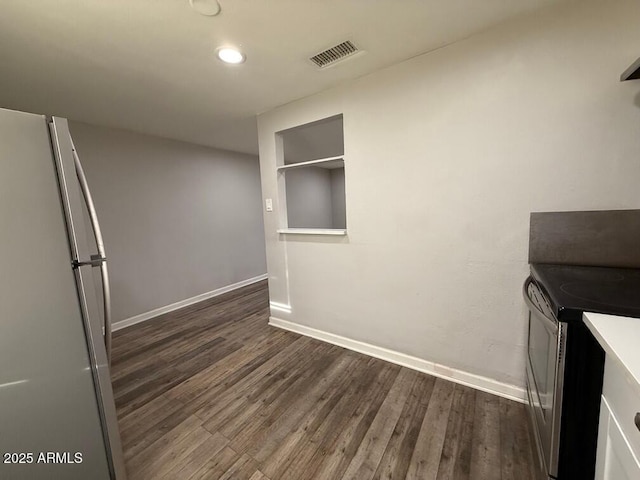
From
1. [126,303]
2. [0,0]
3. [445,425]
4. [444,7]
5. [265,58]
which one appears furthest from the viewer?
[126,303]

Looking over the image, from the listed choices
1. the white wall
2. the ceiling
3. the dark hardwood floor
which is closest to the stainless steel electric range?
the dark hardwood floor

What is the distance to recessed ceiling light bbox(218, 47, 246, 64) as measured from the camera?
1601 mm

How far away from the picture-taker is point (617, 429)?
2.30 feet

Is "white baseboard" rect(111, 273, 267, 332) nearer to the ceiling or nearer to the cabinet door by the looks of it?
the ceiling

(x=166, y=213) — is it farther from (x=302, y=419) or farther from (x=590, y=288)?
(x=590, y=288)

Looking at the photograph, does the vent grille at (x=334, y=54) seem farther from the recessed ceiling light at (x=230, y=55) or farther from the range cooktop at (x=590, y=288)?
the range cooktop at (x=590, y=288)

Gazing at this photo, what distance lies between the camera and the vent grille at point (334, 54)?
163cm

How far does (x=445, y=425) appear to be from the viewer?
1.47m

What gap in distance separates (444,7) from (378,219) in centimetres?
129

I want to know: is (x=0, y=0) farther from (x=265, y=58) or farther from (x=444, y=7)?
(x=444, y=7)

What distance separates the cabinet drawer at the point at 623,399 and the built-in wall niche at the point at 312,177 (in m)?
→ 1.70

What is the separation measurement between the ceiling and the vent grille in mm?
51

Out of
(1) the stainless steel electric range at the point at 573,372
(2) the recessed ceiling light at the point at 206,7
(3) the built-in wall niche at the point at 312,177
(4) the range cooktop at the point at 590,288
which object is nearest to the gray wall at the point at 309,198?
(3) the built-in wall niche at the point at 312,177

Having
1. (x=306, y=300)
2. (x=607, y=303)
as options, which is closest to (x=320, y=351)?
(x=306, y=300)
